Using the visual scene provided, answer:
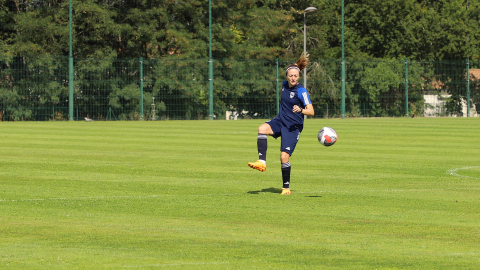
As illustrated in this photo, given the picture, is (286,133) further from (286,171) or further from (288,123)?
(286,171)

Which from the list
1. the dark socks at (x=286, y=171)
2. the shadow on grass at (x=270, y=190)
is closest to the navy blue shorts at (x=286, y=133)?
the dark socks at (x=286, y=171)

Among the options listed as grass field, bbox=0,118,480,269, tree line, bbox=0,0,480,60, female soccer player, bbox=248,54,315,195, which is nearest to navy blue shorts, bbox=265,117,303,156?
female soccer player, bbox=248,54,315,195

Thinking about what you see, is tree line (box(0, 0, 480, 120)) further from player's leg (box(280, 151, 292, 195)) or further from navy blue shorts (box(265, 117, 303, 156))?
player's leg (box(280, 151, 292, 195))

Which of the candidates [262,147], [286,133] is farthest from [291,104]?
[262,147]

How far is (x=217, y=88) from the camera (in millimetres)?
43812

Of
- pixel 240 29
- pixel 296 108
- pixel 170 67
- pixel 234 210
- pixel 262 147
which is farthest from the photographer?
pixel 240 29

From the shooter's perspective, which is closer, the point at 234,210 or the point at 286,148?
the point at 234,210

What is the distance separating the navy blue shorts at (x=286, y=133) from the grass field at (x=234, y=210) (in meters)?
0.74

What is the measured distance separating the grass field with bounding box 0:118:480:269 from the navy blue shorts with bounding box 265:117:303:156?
2.41ft

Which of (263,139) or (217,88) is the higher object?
(217,88)

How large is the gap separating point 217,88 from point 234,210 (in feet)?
113

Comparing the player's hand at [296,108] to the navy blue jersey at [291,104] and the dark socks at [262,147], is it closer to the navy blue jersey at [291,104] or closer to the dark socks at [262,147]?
the navy blue jersey at [291,104]

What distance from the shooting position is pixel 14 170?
14.4m

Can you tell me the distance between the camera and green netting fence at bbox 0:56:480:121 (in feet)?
131
